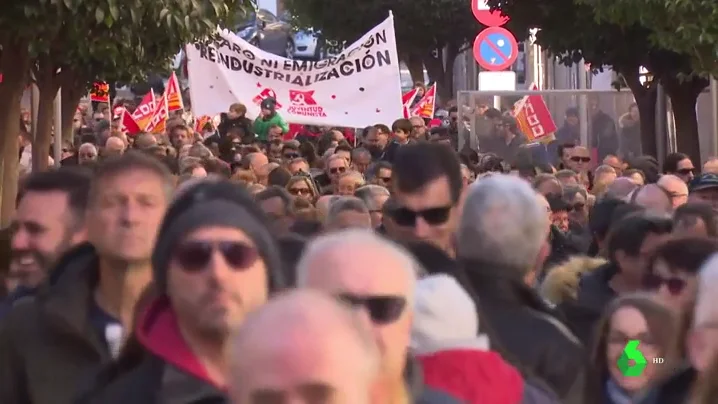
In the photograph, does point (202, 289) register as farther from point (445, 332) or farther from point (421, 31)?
point (421, 31)

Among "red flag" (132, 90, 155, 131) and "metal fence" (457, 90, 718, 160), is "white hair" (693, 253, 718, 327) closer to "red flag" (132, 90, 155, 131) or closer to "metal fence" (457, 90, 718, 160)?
"metal fence" (457, 90, 718, 160)

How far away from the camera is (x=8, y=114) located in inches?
548

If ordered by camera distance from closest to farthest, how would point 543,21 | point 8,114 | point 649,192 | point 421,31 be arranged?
point 649,192 → point 8,114 → point 543,21 → point 421,31

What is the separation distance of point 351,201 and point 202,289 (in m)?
4.06

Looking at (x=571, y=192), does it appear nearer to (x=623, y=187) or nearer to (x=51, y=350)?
(x=623, y=187)

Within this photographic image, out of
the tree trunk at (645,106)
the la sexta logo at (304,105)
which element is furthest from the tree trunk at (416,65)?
the la sexta logo at (304,105)

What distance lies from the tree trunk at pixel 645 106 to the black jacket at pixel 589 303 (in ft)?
50.4

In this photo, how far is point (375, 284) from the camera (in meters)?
3.26

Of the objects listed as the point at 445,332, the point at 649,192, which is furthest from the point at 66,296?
the point at 649,192

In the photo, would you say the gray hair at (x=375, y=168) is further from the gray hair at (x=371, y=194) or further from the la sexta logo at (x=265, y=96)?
the la sexta logo at (x=265, y=96)

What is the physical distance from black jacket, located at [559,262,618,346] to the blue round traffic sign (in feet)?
58.8

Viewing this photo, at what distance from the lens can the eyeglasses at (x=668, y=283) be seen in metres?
5.21

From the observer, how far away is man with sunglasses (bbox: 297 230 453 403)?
3.23 m

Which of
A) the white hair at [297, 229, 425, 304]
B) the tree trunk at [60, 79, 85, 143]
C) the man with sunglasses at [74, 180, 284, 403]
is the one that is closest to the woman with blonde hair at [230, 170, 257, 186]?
the man with sunglasses at [74, 180, 284, 403]
